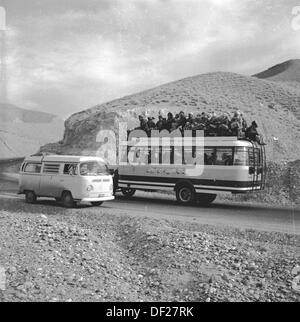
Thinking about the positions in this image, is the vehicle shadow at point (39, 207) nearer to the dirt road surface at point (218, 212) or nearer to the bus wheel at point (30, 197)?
the dirt road surface at point (218, 212)

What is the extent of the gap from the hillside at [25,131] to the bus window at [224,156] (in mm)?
74723

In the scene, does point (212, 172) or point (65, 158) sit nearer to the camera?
point (65, 158)

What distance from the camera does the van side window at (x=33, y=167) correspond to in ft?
58.5

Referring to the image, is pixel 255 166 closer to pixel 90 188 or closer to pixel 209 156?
pixel 209 156

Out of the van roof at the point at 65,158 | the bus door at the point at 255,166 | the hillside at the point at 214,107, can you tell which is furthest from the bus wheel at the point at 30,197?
the hillside at the point at 214,107

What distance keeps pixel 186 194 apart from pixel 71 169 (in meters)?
5.51

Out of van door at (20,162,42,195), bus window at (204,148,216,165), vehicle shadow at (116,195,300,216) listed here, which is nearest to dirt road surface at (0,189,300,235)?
vehicle shadow at (116,195,300,216)

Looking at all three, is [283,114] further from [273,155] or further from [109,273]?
[109,273]

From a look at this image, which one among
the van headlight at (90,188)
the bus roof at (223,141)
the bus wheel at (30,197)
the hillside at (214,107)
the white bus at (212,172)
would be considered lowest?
the bus wheel at (30,197)

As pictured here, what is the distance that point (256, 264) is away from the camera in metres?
8.38

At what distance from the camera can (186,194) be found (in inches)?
743

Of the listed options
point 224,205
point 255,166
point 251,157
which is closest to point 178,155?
point 224,205

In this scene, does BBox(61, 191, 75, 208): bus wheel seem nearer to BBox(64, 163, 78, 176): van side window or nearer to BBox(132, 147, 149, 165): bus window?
BBox(64, 163, 78, 176): van side window

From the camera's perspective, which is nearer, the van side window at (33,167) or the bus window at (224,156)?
the bus window at (224,156)
